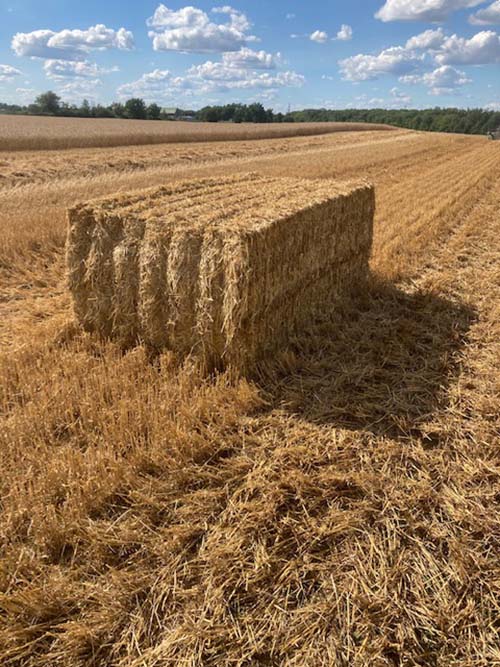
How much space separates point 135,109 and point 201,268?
75.4 m

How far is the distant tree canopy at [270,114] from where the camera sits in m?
70.8

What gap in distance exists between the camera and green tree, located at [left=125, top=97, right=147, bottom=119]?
7100 centimetres

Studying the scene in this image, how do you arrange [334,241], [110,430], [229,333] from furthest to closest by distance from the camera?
[334,241]
[229,333]
[110,430]

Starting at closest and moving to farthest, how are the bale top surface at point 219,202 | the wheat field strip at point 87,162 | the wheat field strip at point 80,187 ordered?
the bale top surface at point 219,202, the wheat field strip at point 80,187, the wheat field strip at point 87,162

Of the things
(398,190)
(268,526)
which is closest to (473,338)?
(268,526)

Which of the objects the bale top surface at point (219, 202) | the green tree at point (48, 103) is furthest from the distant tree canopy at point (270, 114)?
the bale top surface at point (219, 202)

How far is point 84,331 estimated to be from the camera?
532 centimetres

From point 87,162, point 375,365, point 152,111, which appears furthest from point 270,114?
point 375,365

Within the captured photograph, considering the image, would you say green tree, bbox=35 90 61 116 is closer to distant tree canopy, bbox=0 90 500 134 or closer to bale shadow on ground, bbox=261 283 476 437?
distant tree canopy, bbox=0 90 500 134

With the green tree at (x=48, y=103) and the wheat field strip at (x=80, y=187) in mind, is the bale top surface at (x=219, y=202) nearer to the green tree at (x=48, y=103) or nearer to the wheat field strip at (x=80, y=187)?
the wheat field strip at (x=80, y=187)

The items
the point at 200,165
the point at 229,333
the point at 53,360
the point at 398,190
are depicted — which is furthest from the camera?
the point at 200,165

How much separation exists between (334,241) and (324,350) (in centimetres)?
157

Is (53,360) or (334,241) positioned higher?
(334,241)

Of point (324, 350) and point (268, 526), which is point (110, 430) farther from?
point (324, 350)
